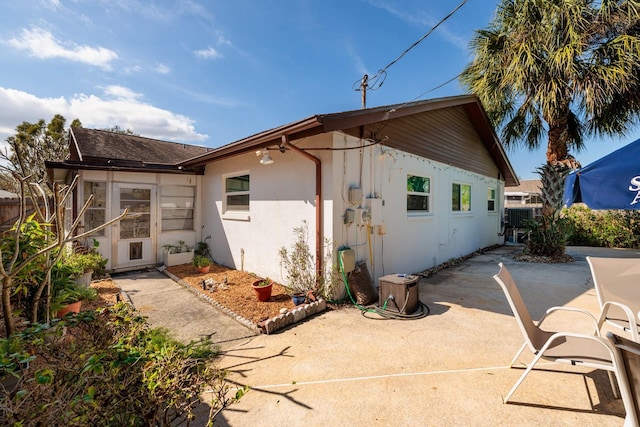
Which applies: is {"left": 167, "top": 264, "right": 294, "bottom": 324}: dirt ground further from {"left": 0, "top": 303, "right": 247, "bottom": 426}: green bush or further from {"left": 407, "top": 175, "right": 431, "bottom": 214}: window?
{"left": 407, "top": 175, "right": 431, "bottom": 214}: window

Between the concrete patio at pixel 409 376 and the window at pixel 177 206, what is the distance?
5.90 meters

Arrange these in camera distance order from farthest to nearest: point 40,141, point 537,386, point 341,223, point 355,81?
point 40,141 < point 355,81 < point 341,223 < point 537,386

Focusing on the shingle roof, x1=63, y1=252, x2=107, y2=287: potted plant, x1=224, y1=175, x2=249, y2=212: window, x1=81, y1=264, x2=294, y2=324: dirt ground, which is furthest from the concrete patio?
the shingle roof

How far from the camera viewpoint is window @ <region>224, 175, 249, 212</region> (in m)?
7.27

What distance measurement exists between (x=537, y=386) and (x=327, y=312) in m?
2.84

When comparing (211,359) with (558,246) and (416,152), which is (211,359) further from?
(558,246)

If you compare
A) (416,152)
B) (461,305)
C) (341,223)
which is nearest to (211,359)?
(341,223)

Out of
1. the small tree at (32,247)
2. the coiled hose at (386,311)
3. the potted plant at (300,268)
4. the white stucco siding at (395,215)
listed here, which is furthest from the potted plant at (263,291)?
the small tree at (32,247)

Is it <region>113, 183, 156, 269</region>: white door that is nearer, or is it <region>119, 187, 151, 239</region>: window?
<region>113, 183, 156, 269</region>: white door

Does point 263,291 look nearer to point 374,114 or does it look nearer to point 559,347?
point 374,114

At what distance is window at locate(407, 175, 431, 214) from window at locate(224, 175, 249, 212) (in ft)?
13.8

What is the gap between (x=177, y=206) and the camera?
8.48 metres

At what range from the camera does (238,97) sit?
396 inches

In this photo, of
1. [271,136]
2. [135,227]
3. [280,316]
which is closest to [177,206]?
[135,227]
